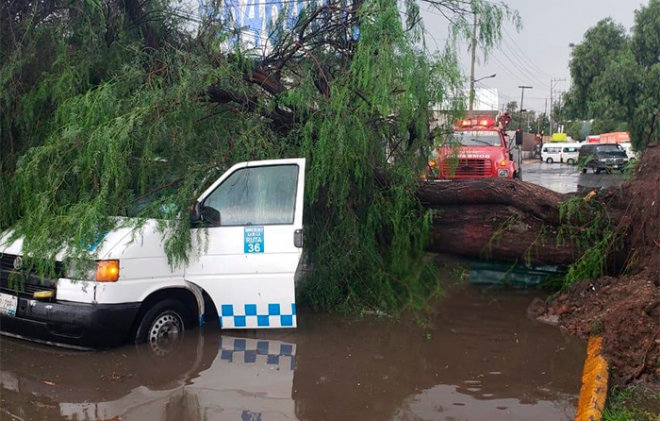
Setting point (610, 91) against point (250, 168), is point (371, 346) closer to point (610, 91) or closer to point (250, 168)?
point (250, 168)

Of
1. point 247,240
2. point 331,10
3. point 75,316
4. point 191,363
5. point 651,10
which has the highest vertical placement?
point 651,10

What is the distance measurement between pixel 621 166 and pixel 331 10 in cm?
418

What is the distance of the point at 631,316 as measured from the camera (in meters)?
5.96

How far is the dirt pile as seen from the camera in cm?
554

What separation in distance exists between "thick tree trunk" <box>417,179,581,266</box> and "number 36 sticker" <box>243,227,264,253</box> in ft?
8.88

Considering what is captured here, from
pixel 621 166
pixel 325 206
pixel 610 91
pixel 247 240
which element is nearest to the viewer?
pixel 247 240

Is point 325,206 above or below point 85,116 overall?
below

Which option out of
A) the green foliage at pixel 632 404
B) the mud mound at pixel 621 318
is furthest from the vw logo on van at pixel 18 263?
the mud mound at pixel 621 318

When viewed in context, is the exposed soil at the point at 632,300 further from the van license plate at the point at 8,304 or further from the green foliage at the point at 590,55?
the green foliage at the point at 590,55

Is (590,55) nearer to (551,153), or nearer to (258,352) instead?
(551,153)

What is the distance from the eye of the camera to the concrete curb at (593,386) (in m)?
4.47

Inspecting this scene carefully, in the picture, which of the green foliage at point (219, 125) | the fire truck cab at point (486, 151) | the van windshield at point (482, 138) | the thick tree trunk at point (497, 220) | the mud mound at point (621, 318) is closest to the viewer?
the mud mound at point (621, 318)

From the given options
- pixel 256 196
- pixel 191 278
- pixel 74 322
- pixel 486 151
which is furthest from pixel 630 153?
pixel 74 322

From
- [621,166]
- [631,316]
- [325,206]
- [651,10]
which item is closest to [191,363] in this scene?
[325,206]
